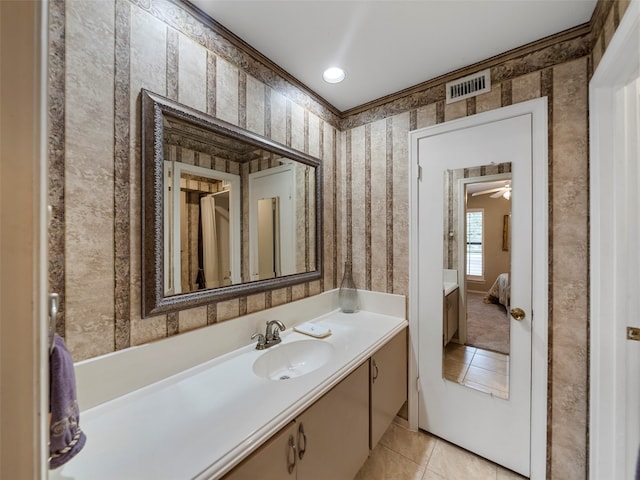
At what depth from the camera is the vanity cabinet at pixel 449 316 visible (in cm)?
168

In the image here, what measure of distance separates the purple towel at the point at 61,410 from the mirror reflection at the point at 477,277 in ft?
5.77

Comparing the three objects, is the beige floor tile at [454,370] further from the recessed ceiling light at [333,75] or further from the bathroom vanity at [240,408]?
the recessed ceiling light at [333,75]

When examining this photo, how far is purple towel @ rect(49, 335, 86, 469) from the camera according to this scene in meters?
0.55

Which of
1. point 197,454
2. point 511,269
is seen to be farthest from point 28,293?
point 511,269

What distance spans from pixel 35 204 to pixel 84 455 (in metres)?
0.81

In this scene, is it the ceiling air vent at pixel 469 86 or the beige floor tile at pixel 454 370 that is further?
the beige floor tile at pixel 454 370

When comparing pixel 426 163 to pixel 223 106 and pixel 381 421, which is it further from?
pixel 381 421

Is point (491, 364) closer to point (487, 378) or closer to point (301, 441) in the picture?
point (487, 378)

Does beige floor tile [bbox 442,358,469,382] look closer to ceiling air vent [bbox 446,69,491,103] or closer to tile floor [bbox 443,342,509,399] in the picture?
tile floor [bbox 443,342,509,399]

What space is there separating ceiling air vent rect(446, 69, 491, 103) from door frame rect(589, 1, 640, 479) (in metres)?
0.47

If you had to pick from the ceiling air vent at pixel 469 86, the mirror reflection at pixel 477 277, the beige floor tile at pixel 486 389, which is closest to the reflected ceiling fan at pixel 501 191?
the mirror reflection at pixel 477 277

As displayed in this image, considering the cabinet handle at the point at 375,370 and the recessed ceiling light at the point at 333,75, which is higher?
the recessed ceiling light at the point at 333,75

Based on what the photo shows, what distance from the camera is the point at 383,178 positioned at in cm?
192

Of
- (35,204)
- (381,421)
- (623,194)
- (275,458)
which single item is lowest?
(381,421)
